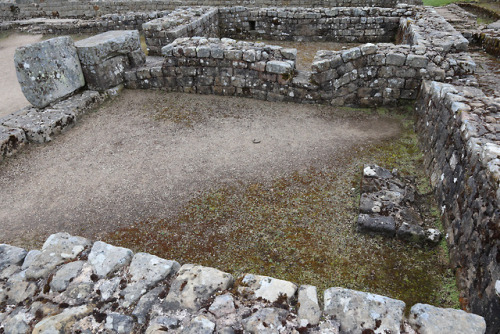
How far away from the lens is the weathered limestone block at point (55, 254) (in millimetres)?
3021

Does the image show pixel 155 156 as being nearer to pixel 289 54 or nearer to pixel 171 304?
pixel 171 304

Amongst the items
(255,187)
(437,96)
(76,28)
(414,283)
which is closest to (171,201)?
(255,187)

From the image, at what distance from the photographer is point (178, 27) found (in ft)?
33.6

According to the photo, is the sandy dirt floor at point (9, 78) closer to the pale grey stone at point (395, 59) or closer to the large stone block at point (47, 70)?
the large stone block at point (47, 70)

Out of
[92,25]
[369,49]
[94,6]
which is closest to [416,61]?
[369,49]

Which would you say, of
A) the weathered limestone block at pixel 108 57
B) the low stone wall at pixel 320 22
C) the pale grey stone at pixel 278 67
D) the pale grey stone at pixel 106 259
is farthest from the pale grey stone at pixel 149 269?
the low stone wall at pixel 320 22

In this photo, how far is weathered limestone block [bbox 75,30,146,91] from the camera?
311 inches

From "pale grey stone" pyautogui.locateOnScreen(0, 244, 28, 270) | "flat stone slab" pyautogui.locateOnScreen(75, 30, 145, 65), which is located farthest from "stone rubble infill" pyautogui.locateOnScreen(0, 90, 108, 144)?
"pale grey stone" pyautogui.locateOnScreen(0, 244, 28, 270)

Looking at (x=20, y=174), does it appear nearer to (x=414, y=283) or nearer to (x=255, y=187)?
(x=255, y=187)

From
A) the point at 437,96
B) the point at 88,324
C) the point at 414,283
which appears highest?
the point at 437,96

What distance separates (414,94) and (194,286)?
6.65 meters

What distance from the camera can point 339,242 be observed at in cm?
429

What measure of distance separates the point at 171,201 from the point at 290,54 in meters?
4.93

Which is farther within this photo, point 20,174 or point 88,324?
point 20,174
